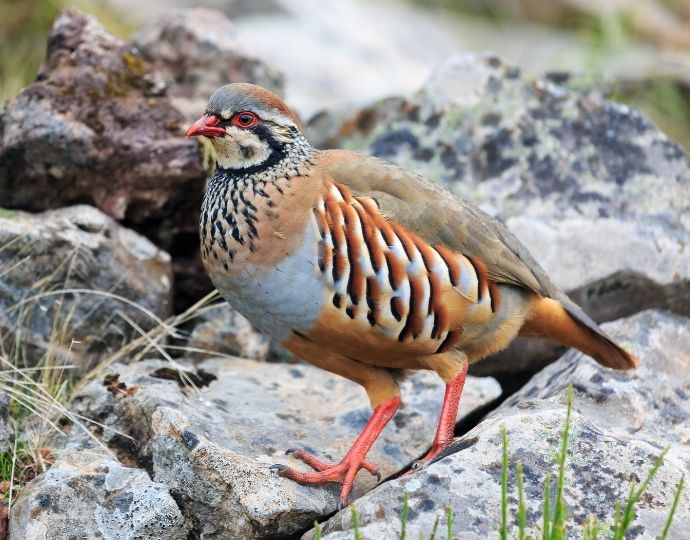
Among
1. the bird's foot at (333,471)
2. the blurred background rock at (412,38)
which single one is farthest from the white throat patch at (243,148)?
the blurred background rock at (412,38)

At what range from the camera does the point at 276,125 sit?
4.16 meters

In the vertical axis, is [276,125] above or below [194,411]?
above

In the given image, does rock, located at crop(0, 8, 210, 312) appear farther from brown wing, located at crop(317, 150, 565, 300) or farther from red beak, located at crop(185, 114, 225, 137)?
brown wing, located at crop(317, 150, 565, 300)

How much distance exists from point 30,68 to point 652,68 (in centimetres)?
570

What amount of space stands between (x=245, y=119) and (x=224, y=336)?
4.61 ft

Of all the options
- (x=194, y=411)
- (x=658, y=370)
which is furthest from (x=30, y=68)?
(x=658, y=370)

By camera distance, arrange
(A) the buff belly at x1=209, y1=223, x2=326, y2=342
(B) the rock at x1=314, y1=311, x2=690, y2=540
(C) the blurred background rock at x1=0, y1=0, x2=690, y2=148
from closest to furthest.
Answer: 1. (B) the rock at x1=314, y1=311, x2=690, y2=540
2. (A) the buff belly at x1=209, y1=223, x2=326, y2=342
3. (C) the blurred background rock at x1=0, y1=0, x2=690, y2=148

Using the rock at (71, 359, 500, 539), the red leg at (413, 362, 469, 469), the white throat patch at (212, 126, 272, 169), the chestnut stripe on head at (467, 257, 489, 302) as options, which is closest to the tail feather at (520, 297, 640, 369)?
the chestnut stripe on head at (467, 257, 489, 302)

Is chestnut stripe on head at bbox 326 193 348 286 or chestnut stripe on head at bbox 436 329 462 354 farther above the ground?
chestnut stripe on head at bbox 326 193 348 286

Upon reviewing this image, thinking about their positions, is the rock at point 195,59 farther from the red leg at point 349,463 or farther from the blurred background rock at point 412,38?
the red leg at point 349,463

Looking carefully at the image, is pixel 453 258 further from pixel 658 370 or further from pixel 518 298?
pixel 658 370

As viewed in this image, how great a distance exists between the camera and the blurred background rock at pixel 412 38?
8.58m

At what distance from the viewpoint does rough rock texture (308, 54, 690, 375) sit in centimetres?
521

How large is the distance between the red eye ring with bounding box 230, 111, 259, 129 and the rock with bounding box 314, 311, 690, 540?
1.45 m
